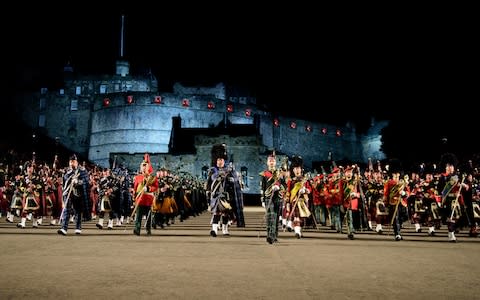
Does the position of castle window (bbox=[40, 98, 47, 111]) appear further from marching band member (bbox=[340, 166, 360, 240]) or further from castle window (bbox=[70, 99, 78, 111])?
marching band member (bbox=[340, 166, 360, 240])

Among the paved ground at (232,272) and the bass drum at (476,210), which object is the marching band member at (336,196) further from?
the paved ground at (232,272)

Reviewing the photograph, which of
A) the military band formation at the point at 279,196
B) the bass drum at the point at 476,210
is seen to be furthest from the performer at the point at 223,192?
the bass drum at the point at 476,210

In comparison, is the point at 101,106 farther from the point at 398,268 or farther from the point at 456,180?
the point at 398,268

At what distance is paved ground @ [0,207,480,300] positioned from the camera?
478cm

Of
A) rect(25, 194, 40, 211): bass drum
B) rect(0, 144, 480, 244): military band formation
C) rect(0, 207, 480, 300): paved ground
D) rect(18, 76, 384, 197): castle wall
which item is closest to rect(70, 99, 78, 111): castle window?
rect(18, 76, 384, 197): castle wall

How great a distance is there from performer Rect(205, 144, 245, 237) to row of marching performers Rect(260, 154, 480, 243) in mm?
1208

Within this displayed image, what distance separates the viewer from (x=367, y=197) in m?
17.0

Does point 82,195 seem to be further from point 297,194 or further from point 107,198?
point 297,194

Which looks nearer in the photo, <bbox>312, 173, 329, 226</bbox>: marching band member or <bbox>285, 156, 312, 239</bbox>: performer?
<bbox>285, 156, 312, 239</bbox>: performer

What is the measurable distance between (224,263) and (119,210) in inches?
454

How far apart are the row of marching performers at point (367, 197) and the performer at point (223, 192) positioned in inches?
47.6

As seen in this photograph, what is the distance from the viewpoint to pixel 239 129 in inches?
2431

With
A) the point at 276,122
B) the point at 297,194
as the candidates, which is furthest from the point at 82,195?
the point at 276,122

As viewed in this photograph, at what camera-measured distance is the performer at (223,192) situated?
495 inches
